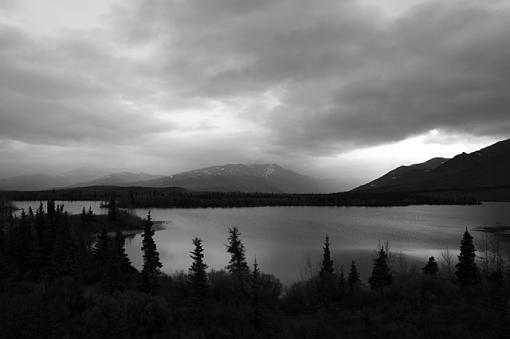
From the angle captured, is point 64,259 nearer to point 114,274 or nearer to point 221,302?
point 114,274

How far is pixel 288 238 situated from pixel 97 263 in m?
60.2

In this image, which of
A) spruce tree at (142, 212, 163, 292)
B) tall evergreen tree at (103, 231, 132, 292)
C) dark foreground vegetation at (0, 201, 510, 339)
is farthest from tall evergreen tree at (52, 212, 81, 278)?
spruce tree at (142, 212, 163, 292)

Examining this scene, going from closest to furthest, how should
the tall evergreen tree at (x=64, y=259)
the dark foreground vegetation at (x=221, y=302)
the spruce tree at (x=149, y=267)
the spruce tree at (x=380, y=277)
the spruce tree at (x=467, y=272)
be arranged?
1. the dark foreground vegetation at (x=221, y=302)
2. the spruce tree at (x=149, y=267)
3. the spruce tree at (x=380, y=277)
4. the spruce tree at (x=467, y=272)
5. the tall evergreen tree at (x=64, y=259)

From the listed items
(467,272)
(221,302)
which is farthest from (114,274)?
(467,272)

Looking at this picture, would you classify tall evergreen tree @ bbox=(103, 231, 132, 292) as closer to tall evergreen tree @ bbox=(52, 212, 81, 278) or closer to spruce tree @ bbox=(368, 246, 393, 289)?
tall evergreen tree @ bbox=(52, 212, 81, 278)

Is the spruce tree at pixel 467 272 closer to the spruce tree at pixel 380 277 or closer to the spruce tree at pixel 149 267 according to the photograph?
the spruce tree at pixel 380 277

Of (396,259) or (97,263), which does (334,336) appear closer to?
(97,263)

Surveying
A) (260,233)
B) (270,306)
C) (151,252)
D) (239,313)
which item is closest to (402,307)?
(270,306)

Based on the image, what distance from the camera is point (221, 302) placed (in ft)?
132

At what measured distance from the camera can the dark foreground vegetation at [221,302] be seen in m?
25.6

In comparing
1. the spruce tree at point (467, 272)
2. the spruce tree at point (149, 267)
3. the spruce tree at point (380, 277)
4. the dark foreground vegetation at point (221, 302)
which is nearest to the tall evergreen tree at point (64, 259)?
the dark foreground vegetation at point (221, 302)

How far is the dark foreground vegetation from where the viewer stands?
25594 mm

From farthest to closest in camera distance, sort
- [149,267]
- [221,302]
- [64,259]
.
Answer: [64,259]
[149,267]
[221,302]

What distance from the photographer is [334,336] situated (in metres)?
24.9
